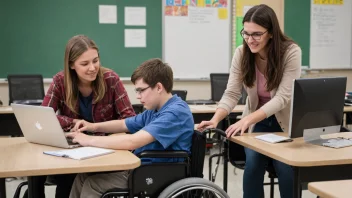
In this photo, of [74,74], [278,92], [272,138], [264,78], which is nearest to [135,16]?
[74,74]

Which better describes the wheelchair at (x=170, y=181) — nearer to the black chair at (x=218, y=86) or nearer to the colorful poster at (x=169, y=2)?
the black chair at (x=218, y=86)

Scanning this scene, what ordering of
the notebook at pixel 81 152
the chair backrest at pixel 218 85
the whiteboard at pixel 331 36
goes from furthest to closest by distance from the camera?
1. the whiteboard at pixel 331 36
2. the chair backrest at pixel 218 85
3. the notebook at pixel 81 152

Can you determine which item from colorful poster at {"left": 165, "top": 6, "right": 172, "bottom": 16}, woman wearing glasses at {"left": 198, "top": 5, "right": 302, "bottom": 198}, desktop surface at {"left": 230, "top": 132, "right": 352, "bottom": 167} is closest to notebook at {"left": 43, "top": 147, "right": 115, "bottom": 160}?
woman wearing glasses at {"left": 198, "top": 5, "right": 302, "bottom": 198}

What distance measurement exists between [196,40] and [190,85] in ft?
1.95

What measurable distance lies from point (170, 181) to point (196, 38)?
3743 mm

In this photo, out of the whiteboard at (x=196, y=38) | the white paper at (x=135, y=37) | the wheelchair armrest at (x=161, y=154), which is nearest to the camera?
the wheelchair armrest at (x=161, y=154)

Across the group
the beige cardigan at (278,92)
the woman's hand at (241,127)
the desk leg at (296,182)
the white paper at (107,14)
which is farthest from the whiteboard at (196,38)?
the desk leg at (296,182)

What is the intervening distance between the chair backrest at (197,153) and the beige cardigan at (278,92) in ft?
1.45

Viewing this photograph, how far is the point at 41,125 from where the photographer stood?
1.89 metres

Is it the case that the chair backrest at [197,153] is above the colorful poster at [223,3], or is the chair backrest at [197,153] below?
below

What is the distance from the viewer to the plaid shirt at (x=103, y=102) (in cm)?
225

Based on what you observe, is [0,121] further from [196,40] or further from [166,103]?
[196,40]

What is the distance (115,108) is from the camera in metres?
2.33

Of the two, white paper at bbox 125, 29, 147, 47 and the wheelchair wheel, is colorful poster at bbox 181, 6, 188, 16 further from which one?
the wheelchair wheel
